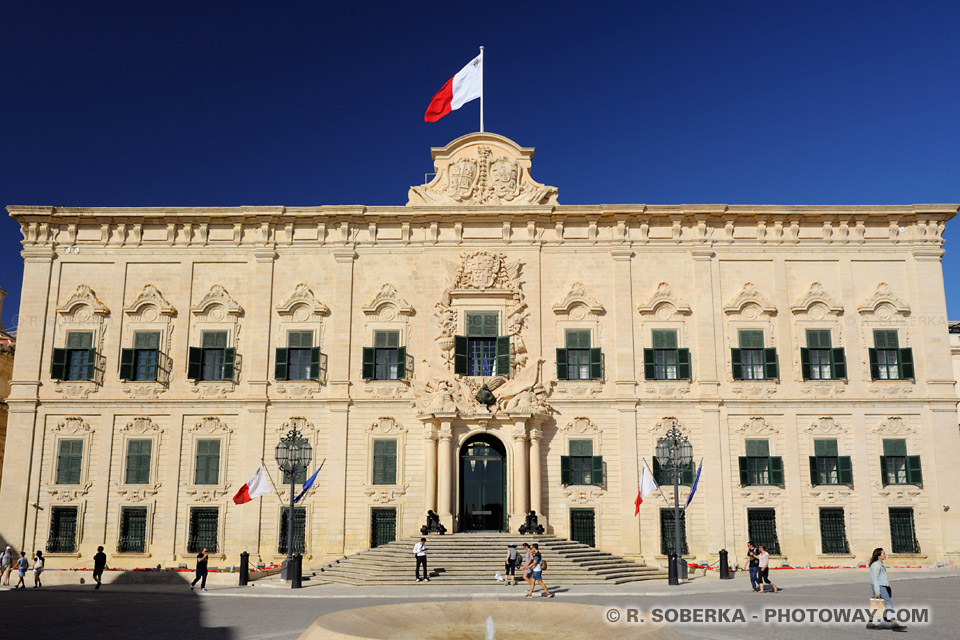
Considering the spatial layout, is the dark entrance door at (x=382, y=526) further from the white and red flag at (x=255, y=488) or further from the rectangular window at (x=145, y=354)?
the rectangular window at (x=145, y=354)

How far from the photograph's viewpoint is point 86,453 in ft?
98.2

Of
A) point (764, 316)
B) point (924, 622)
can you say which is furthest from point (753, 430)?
point (924, 622)

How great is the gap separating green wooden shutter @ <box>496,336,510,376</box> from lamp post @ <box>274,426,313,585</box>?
24.4 ft

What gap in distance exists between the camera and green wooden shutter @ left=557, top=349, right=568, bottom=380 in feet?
99.1

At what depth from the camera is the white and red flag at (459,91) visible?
31.8m

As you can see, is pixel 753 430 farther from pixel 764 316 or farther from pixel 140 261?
pixel 140 261

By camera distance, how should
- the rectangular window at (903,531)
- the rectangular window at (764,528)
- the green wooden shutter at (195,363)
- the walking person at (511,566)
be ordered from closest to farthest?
the walking person at (511,566) < the rectangular window at (903,531) < the rectangular window at (764,528) < the green wooden shutter at (195,363)

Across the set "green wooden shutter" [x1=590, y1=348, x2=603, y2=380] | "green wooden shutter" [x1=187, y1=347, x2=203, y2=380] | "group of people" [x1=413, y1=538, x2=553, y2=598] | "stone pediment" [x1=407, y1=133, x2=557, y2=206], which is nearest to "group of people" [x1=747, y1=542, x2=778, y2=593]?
"group of people" [x1=413, y1=538, x2=553, y2=598]

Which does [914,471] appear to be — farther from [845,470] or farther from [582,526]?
[582,526]

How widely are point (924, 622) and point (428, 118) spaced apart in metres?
24.0

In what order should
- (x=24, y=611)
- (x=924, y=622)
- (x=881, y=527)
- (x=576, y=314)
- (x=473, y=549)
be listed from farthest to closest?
(x=576, y=314) → (x=881, y=527) → (x=473, y=549) → (x=24, y=611) → (x=924, y=622)

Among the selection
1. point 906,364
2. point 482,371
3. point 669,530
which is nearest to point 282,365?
point 482,371

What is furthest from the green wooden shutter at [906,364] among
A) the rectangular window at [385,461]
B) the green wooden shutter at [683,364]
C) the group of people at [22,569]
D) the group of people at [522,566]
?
the group of people at [22,569]

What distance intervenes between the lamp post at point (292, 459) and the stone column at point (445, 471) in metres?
4.61
